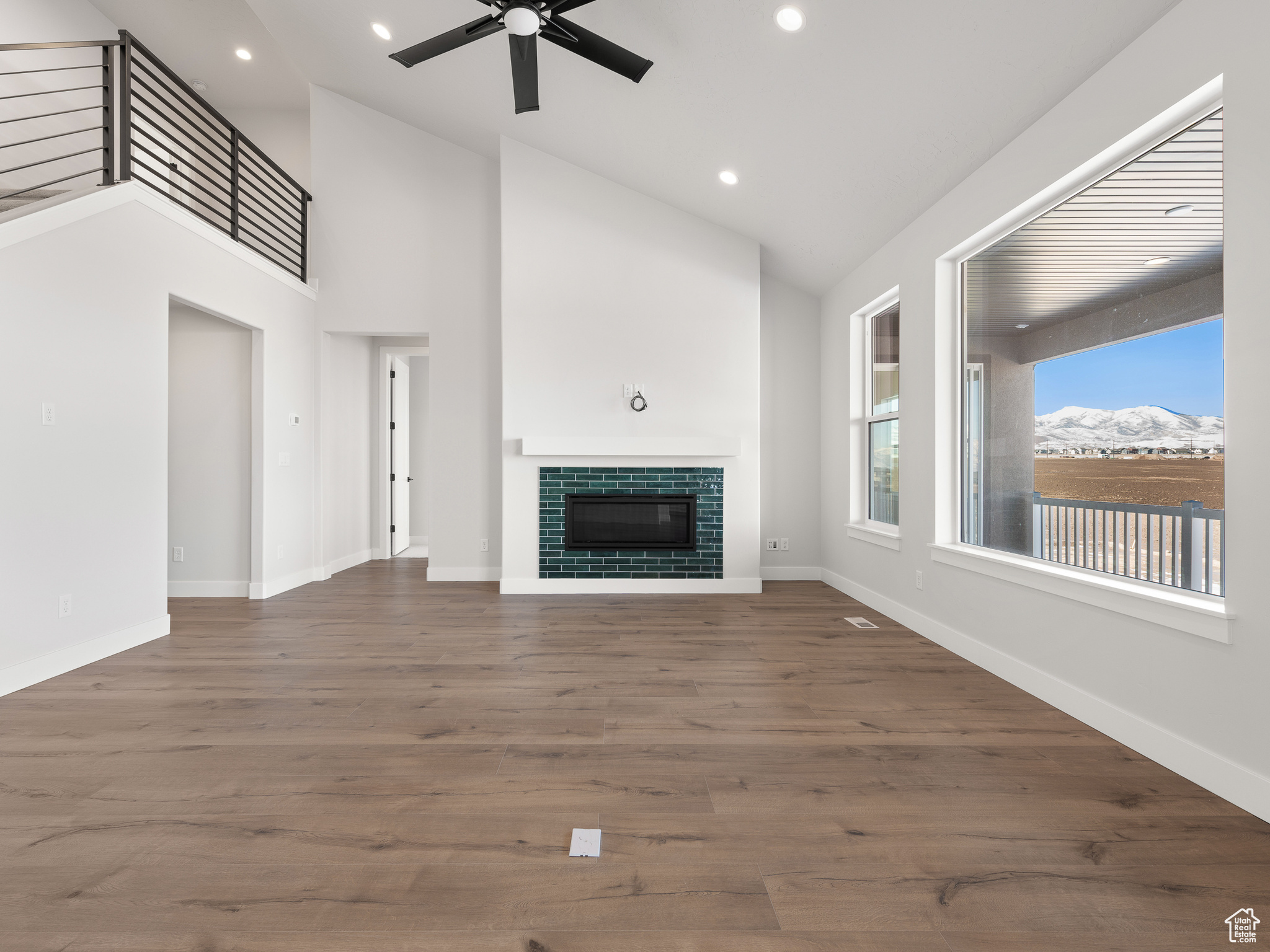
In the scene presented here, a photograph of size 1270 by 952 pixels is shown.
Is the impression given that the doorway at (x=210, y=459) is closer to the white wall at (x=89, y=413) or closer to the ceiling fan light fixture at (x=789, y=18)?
the white wall at (x=89, y=413)

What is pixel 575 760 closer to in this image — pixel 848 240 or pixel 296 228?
pixel 848 240

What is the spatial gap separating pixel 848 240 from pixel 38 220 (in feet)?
14.7

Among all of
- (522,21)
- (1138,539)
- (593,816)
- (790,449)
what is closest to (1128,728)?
(1138,539)

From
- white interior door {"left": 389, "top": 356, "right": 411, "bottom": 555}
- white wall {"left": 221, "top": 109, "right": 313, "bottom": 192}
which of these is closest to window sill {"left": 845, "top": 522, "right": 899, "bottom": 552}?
white interior door {"left": 389, "top": 356, "right": 411, "bottom": 555}

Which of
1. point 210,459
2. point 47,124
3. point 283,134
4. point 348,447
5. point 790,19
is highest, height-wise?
point 283,134

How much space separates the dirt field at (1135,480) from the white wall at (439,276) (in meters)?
A: 4.23

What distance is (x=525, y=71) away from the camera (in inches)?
118

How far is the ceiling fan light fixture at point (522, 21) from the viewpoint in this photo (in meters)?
2.64

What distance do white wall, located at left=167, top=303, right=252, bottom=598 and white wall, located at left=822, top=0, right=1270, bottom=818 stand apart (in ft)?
16.0

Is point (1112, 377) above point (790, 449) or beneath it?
above

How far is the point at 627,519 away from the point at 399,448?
3.28 m

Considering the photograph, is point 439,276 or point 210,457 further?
point 439,276

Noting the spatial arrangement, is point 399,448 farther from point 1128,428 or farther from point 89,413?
point 1128,428
